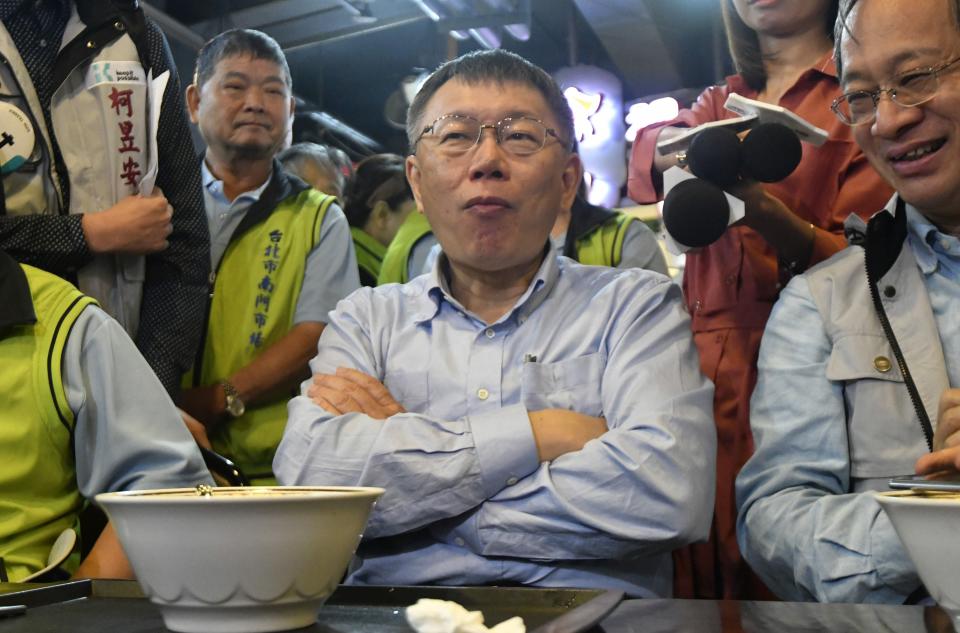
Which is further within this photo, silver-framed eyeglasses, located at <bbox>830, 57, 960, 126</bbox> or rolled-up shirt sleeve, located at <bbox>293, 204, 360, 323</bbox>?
rolled-up shirt sleeve, located at <bbox>293, 204, 360, 323</bbox>

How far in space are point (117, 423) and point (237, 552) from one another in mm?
835

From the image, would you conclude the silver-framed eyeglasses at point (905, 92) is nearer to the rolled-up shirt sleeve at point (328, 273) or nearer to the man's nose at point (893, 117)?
the man's nose at point (893, 117)

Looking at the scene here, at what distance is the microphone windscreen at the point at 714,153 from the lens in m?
1.84

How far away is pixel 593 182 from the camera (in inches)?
368

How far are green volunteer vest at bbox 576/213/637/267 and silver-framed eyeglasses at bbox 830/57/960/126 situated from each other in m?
0.99

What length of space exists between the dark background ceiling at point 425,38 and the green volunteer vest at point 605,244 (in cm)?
409

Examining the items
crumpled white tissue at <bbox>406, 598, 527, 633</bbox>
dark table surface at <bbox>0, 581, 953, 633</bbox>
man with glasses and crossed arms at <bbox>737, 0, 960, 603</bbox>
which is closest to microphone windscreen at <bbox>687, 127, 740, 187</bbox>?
man with glasses and crossed arms at <bbox>737, 0, 960, 603</bbox>

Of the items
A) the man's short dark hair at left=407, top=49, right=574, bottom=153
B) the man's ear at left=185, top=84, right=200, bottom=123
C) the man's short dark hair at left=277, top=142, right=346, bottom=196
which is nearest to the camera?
the man's short dark hair at left=407, top=49, right=574, bottom=153

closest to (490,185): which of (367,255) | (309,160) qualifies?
(367,255)

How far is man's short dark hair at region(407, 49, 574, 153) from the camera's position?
77.9 inches

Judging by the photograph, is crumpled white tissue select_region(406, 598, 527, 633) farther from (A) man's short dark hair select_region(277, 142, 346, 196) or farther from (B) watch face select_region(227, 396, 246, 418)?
(A) man's short dark hair select_region(277, 142, 346, 196)

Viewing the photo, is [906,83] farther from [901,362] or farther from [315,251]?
[315,251]

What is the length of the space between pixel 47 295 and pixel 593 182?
7853 mm

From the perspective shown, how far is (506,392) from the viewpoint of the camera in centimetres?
180
